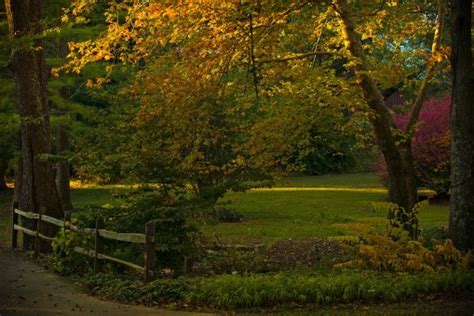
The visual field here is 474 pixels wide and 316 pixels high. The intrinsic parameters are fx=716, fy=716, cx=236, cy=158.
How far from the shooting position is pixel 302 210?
89.0ft

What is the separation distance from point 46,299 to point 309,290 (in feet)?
13.3

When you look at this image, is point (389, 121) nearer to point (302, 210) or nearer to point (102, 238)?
point (102, 238)

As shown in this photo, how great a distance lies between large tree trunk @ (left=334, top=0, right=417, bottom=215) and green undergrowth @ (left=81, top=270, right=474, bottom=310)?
4.76m

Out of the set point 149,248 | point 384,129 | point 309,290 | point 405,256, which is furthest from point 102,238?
point 384,129

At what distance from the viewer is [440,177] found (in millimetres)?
28047

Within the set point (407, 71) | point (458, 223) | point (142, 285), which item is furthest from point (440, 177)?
point (142, 285)

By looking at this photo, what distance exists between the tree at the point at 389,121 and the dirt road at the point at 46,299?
6435mm

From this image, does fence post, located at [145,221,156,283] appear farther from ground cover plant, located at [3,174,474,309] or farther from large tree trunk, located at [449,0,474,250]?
large tree trunk, located at [449,0,474,250]

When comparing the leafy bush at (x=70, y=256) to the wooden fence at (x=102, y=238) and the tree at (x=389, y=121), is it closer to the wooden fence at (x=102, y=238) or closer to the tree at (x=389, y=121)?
the wooden fence at (x=102, y=238)

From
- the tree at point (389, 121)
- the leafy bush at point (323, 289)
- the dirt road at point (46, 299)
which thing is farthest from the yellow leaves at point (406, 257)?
the dirt road at point (46, 299)

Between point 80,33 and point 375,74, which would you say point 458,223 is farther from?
point 80,33

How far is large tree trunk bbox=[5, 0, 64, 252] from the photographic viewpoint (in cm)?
1755

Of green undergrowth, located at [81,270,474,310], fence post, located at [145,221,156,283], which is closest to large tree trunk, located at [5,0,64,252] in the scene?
fence post, located at [145,221,156,283]

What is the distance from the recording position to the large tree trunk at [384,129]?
13.9 m
